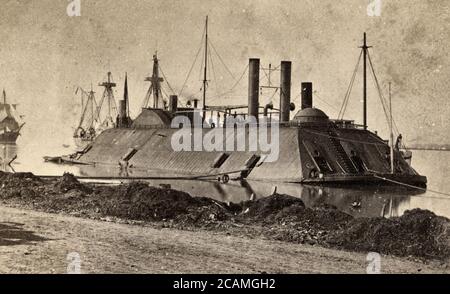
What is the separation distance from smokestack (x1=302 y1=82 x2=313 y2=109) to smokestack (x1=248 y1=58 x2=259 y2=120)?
4354 mm

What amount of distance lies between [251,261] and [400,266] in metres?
3.71

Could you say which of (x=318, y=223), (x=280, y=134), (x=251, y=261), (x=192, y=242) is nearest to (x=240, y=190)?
(x=280, y=134)

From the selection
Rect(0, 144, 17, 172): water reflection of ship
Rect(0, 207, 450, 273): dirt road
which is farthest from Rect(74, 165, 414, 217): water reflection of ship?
Rect(0, 144, 17, 172): water reflection of ship

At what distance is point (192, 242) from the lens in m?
16.2

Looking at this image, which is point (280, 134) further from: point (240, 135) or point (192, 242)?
point (192, 242)

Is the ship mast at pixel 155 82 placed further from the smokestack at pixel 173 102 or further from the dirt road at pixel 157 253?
the dirt road at pixel 157 253

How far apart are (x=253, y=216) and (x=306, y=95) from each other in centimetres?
3135

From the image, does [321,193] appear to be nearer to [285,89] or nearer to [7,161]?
[285,89]

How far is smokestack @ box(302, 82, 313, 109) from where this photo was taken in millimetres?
50844

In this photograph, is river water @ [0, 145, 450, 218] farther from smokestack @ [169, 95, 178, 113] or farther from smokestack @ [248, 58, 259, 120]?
smokestack @ [169, 95, 178, 113]

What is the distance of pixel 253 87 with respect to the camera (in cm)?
5203

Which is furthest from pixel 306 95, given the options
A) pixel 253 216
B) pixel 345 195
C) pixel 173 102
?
pixel 253 216

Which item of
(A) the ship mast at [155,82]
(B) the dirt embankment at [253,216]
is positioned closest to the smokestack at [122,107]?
(A) the ship mast at [155,82]

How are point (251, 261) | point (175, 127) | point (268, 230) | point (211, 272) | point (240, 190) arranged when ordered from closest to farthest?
A: point (211, 272)
point (251, 261)
point (268, 230)
point (240, 190)
point (175, 127)
